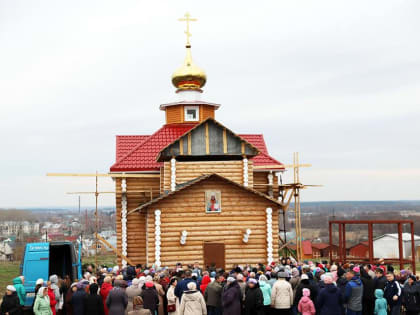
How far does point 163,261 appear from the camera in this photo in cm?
2359

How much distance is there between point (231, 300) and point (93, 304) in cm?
326

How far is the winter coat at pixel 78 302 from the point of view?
1288 centimetres

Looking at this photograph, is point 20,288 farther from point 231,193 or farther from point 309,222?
point 309,222

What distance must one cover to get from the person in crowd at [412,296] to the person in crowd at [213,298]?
4.74 meters

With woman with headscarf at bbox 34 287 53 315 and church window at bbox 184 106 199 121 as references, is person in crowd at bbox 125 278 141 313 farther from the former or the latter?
church window at bbox 184 106 199 121

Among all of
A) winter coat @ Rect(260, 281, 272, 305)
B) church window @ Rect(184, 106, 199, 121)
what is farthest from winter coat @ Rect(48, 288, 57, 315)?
church window @ Rect(184, 106, 199, 121)

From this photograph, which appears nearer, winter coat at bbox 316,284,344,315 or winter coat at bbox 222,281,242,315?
winter coat at bbox 316,284,344,315

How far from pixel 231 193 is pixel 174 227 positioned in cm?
289

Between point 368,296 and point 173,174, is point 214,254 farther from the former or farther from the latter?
point 368,296

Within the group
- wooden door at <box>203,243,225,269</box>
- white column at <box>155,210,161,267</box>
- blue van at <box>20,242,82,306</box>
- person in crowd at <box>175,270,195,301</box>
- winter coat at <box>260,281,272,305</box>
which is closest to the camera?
winter coat at <box>260,281,272,305</box>

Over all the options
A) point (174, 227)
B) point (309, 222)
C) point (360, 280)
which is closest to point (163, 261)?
point (174, 227)

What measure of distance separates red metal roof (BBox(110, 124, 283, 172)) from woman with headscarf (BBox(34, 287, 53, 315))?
53.1ft

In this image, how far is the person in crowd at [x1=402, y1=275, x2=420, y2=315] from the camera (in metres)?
14.0

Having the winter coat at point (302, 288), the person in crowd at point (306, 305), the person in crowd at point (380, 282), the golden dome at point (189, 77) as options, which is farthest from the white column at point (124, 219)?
the person in crowd at point (306, 305)
